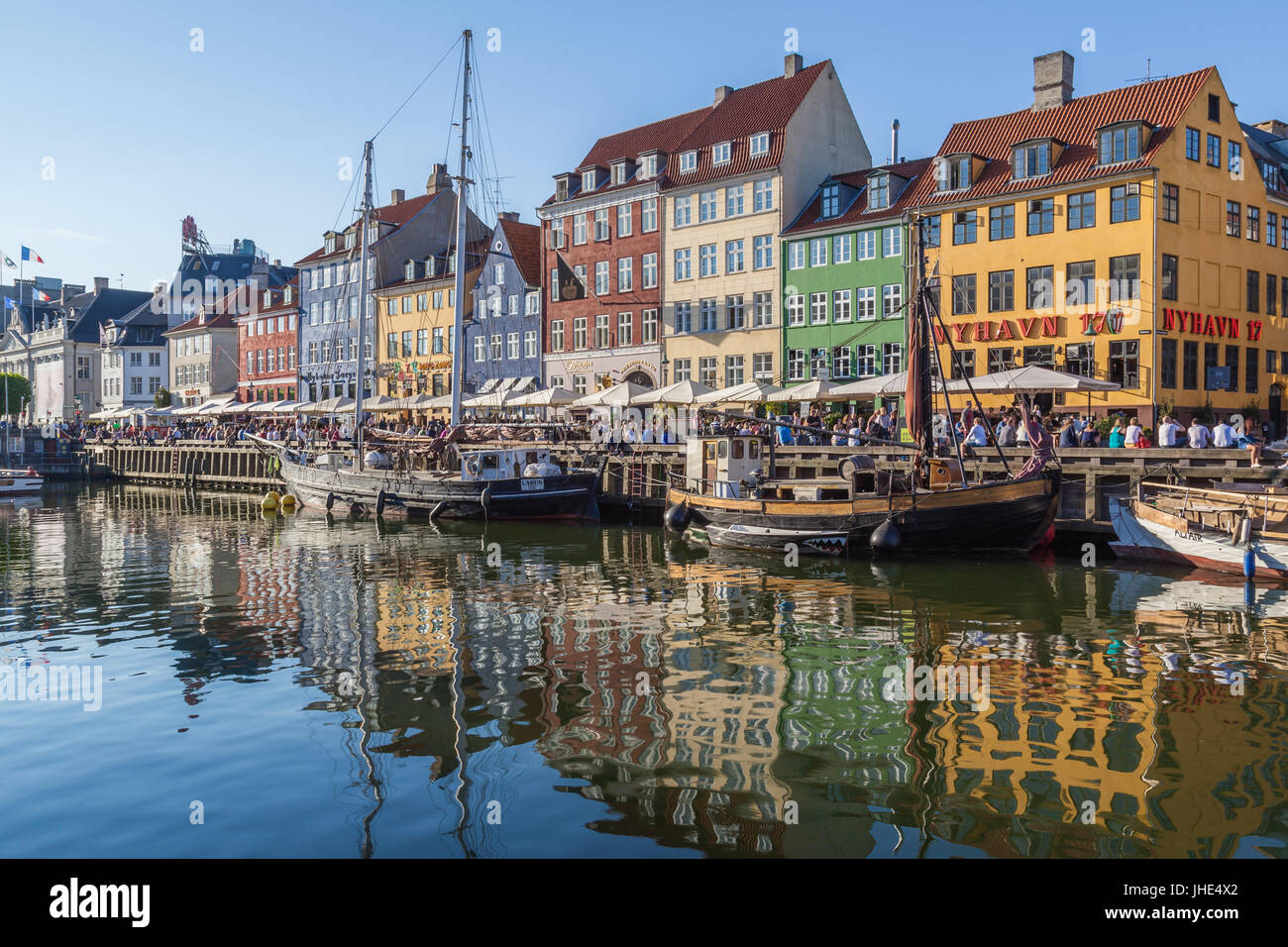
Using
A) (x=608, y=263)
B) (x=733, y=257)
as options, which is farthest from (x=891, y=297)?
(x=608, y=263)

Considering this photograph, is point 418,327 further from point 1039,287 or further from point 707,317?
point 1039,287

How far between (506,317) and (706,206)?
16.3m

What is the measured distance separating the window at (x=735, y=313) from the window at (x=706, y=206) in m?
4.35

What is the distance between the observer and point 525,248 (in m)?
70.0

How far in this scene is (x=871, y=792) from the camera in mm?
11055

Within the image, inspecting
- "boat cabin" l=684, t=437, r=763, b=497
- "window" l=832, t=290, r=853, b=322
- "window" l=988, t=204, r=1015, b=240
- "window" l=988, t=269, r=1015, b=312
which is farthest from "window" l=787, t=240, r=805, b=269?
"boat cabin" l=684, t=437, r=763, b=497

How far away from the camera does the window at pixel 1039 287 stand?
44250 mm

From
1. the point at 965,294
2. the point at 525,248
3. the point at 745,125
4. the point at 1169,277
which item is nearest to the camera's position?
the point at 1169,277

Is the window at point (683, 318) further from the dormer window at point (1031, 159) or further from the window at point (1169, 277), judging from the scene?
the window at point (1169, 277)

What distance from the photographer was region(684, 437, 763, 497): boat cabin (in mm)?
32969

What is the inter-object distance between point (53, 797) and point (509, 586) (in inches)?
576

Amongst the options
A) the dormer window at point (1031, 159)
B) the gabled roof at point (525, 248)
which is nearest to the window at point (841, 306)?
the dormer window at point (1031, 159)
